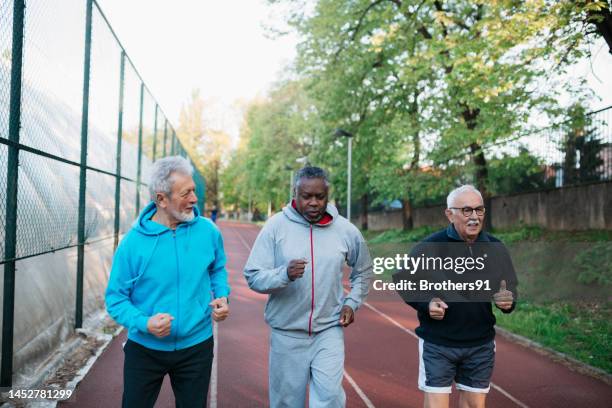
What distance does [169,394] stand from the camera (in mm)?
5258

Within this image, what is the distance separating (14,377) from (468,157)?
533 inches

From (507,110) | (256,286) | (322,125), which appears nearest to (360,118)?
(322,125)

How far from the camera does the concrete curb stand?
606 centimetres

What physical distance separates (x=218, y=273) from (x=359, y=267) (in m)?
0.98

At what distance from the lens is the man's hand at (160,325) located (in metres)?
2.70

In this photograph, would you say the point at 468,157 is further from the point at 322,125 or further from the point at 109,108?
the point at 109,108

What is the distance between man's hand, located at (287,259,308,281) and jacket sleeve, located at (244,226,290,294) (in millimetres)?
53

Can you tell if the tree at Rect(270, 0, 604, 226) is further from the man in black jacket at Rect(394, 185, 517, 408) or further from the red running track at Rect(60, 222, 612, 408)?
the man in black jacket at Rect(394, 185, 517, 408)

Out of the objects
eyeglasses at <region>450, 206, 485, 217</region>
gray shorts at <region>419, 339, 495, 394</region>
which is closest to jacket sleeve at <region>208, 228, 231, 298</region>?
gray shorts at <region>419, 339, 495, 394</region>

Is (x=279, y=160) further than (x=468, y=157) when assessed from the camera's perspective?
Yes

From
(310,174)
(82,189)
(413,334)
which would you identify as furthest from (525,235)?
(310,174)

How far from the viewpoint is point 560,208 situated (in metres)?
13.3

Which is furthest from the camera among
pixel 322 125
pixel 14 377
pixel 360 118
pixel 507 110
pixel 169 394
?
pixel 322 125

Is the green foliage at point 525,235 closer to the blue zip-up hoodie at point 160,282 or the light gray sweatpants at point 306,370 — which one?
the light gray sweatpants at point 306,370
